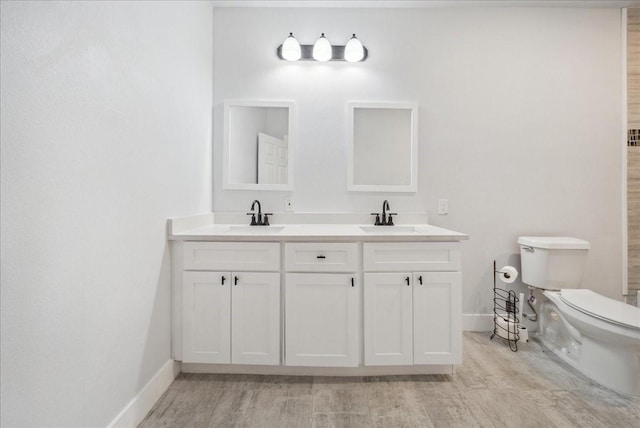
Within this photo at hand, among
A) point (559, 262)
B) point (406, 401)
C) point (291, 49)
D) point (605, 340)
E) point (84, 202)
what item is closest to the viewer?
point (84, 202)

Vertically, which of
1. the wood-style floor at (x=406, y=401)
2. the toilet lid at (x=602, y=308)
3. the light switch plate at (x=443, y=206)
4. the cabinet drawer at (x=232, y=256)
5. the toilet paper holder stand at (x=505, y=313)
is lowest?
the wood-style floor at (x=406, y=401)

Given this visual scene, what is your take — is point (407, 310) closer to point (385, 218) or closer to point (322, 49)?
point (385, 218)

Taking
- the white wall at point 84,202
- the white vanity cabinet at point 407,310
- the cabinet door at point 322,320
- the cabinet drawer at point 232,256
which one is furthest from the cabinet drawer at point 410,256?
the white wall at point 84,202

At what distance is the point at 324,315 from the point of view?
1.87 meters

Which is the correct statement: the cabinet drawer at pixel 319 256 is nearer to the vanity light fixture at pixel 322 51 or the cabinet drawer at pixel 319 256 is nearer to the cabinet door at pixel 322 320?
the cabinet door at pixel 322 320

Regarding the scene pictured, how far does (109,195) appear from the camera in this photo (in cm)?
132

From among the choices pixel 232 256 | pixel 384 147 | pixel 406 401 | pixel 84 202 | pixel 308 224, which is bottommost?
pixel 406 401

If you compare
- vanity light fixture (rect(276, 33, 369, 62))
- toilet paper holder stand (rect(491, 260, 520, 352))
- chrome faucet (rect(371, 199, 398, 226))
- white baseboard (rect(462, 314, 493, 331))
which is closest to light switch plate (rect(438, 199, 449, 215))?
chrome faucet (rect(371, 199, 398, 226))

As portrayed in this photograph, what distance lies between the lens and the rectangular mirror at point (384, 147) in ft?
8.29

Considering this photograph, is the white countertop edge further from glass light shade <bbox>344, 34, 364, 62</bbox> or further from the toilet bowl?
glass light shade <bbox>344, 34, 364, 62</bbox>

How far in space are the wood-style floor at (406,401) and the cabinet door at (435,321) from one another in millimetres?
156

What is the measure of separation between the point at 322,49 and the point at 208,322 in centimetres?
199

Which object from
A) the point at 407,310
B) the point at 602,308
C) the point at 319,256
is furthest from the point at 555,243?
the point at 319,256

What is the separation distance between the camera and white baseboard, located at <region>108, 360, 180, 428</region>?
1.42 meters
